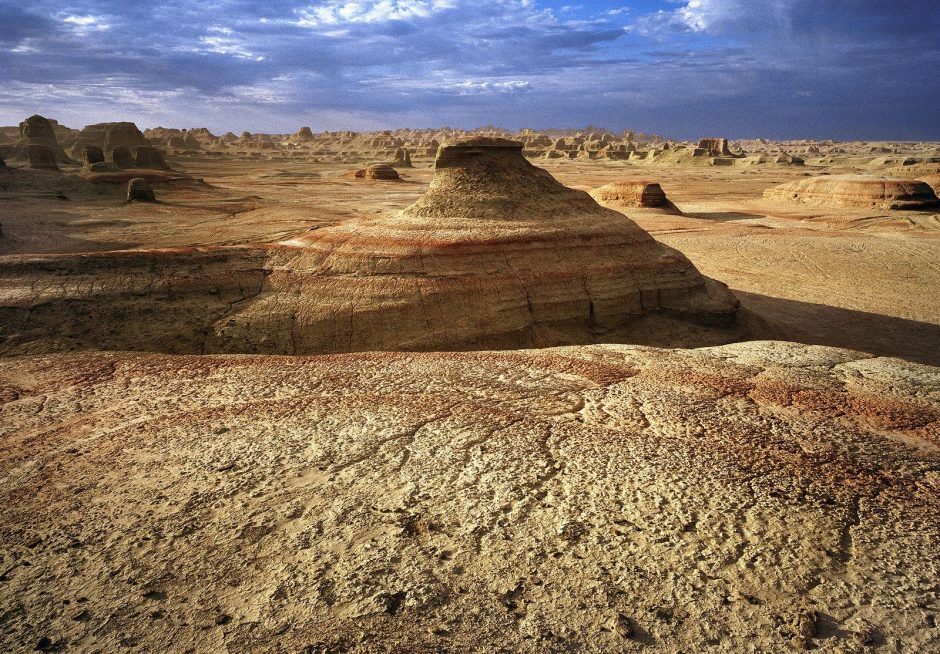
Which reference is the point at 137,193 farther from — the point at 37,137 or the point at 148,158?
the point at 37,137

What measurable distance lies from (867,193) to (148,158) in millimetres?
35297

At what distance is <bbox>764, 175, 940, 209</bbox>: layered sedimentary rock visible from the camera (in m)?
23.1

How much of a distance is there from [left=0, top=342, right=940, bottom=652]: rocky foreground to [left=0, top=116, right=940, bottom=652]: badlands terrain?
0.6 inches

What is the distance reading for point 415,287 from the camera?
7.68 metres

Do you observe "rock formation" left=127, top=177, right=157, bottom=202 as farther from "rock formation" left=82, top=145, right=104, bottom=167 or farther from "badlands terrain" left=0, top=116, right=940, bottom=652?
"badlands terrain" left=0, top=116, right=940, bottom=652

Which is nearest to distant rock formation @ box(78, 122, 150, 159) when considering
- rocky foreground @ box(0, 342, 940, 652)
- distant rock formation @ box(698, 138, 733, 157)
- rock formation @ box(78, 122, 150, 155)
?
rock formation @ box(78, 122, 150, 155)

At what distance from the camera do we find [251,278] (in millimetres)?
7906

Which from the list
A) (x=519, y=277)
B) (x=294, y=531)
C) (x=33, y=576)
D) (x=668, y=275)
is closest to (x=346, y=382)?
(x=294, y=531)

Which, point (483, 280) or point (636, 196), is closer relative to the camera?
point (483, 280)

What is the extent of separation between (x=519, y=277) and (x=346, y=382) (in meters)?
3.92

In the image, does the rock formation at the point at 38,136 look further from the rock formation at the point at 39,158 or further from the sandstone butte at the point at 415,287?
the sandstone butte at the point at 415,287

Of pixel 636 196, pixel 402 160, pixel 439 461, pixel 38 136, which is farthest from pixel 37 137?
pixel 439 461

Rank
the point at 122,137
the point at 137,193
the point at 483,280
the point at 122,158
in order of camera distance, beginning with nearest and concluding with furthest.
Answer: the point at 483,280 < the point at 137,193 < the point at 122,158 < the point at 122,137

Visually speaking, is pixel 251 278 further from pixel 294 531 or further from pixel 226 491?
pixel 294 531
